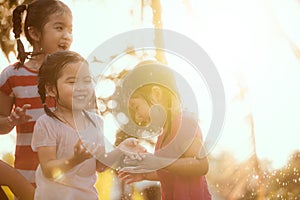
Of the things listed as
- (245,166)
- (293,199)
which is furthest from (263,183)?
(245,166)

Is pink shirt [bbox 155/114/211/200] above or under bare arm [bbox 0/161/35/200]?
above

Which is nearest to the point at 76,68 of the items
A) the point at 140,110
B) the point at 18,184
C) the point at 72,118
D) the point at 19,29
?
the point at 72,118

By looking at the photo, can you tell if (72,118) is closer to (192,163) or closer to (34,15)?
(192,163)

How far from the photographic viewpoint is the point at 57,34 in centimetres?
285

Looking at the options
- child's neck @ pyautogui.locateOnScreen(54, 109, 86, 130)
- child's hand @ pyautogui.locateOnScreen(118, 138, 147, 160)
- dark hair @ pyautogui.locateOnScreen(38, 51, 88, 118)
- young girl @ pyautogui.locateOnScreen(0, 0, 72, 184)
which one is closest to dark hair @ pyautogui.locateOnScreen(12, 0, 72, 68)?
young girl @ pyautogui.locateOnScreen(0, 0, 72, 184)

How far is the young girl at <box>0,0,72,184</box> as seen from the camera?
2.75 metres

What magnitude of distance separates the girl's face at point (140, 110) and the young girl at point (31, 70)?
0.49 metres

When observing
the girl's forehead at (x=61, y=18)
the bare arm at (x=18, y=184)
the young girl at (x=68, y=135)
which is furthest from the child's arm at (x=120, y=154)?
the girl's forehead at (x=61, y=18)

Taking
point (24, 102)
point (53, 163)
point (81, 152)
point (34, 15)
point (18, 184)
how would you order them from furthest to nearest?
point (34, 15), point (24, 102), point (18, 184), point (53, 163), point (81, 152)

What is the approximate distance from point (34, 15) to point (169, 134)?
998 millimetres

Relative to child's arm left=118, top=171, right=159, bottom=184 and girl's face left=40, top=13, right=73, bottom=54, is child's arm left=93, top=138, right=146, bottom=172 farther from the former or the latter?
girl's face left=40, top=13, right=73, bottom=54

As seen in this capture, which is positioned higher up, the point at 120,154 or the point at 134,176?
the point at 120,154

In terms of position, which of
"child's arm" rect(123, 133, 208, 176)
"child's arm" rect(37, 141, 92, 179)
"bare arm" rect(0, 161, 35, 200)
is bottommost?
"bare arm" rect(0, 161, 35, 200)

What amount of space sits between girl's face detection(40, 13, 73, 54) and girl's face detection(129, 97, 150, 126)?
60 cm
